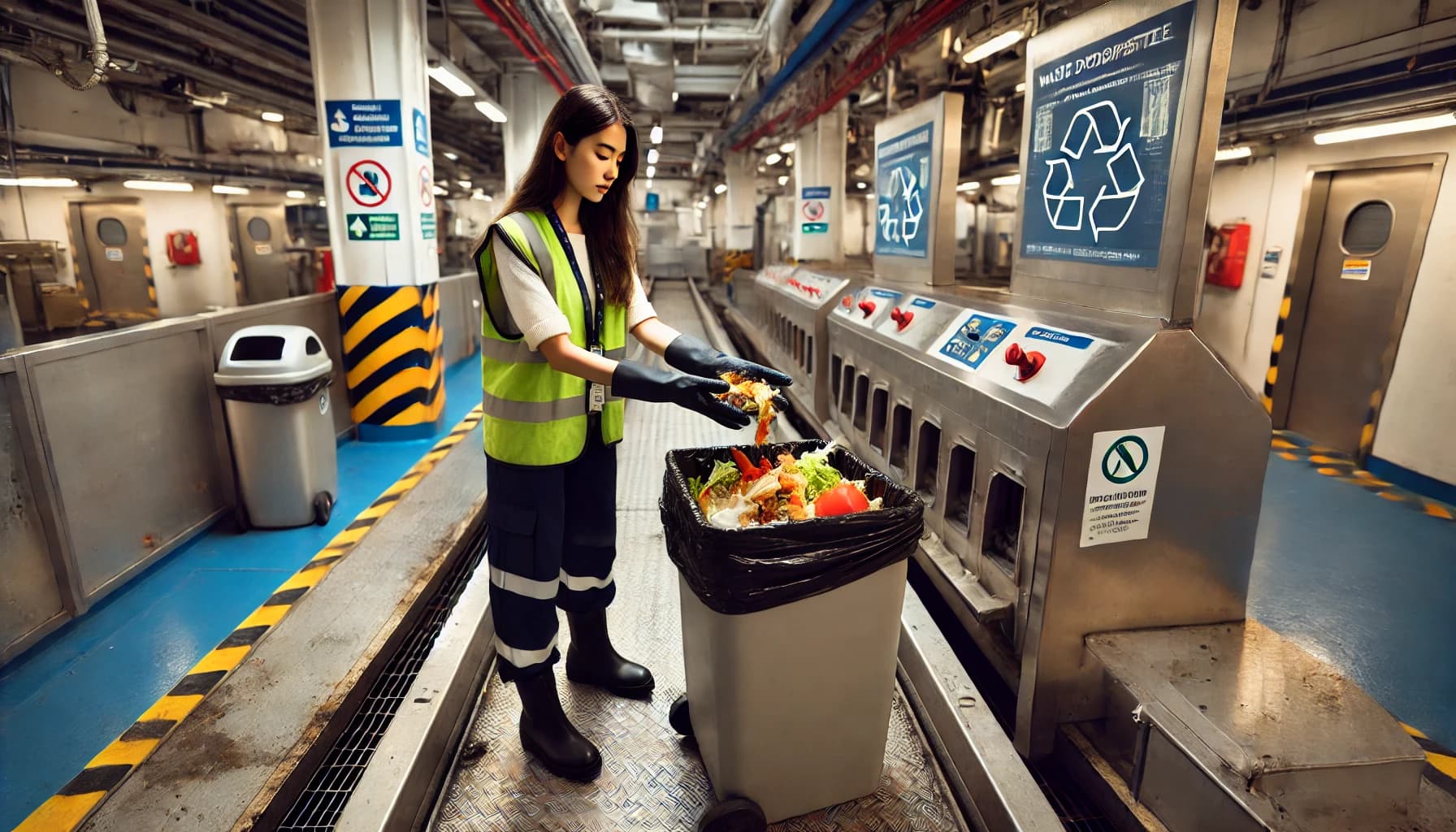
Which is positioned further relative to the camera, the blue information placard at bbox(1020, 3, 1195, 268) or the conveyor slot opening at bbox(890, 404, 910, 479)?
the conveyor slot opening at bbox(890, 404, 910, 479)

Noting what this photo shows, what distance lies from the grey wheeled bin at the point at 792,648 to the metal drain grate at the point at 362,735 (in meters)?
0.93

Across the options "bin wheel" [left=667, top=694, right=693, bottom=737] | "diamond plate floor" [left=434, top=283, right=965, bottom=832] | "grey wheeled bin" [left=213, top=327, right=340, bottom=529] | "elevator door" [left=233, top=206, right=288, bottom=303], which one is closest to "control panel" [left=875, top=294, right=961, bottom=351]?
"diamond plate floor" [left=434, top=283, right=965, bottom=832]

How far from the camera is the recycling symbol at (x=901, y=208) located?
4.33m

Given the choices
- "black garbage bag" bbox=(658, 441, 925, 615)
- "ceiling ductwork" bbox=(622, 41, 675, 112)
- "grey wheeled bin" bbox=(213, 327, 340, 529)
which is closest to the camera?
"black garbage bag" bbox=(658, 441, 925, 615)

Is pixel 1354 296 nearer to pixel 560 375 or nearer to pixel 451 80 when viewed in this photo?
pixel 560 375

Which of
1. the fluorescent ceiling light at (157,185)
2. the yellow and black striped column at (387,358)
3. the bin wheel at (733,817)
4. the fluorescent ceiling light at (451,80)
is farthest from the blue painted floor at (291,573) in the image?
the fluorescent ceiling light at (157,185)

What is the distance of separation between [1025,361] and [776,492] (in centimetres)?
109

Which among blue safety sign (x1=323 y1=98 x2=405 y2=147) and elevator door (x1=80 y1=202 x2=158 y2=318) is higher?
blue safety sign (x1=323 y1=98 x2=405 y2=147)

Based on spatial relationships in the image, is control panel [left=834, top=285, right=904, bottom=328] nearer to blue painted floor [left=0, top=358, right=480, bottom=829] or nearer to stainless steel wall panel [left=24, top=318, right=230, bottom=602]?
blue painted floor [left=0, top=358, right=480, bottom=829]

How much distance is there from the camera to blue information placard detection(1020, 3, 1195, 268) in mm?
2037

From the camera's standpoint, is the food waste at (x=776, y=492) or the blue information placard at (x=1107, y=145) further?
the blue information placard at (x=1107, y=145)

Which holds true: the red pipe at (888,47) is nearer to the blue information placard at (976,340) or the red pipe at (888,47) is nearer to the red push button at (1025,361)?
the blue information placard at (976,340)

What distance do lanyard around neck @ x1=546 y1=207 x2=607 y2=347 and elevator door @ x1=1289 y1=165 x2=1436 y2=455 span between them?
591cm

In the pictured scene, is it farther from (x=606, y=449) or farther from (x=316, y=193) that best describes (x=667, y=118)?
(x=606, y=449)
